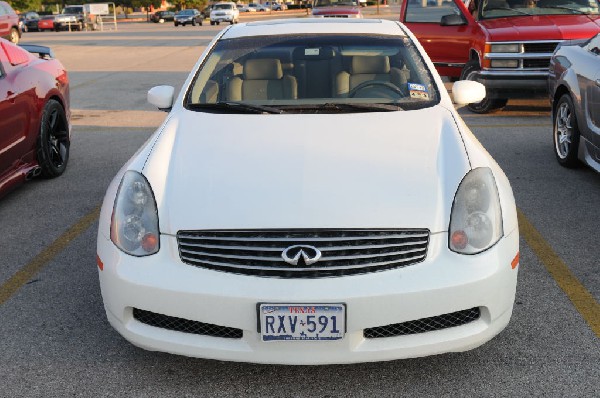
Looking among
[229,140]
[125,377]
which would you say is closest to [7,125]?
[229,140]

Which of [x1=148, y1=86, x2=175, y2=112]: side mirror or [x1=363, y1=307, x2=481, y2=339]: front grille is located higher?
[x1=148, y1=86, x2=175, y2=112]: side mirror

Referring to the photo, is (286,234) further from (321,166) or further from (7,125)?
(7,125)

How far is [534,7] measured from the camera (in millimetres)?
10203

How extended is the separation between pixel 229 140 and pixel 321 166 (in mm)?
603

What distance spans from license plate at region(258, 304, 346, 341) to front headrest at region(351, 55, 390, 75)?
2164 mm

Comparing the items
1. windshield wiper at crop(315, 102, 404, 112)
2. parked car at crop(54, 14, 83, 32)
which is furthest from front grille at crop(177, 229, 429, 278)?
parked car at crop(54, 14, 83, 32)

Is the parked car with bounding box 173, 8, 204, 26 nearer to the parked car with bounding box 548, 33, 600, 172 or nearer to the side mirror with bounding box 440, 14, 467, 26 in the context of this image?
the side mirror with bounding box 440, 14, 467, 26

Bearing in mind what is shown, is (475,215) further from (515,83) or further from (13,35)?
(13,35)

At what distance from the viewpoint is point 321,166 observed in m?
3.48

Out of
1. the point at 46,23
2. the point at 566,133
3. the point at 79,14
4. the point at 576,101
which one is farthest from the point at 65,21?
the point at 576,101

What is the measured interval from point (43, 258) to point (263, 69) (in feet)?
6.33

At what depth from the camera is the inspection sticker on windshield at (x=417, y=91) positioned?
4389 millimetres

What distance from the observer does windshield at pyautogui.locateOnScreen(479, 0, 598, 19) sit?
32.9ft

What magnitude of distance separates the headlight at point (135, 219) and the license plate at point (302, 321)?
23.8 inches
